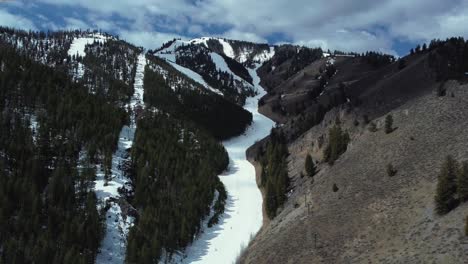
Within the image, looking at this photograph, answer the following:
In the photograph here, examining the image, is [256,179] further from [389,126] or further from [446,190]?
[446,190]

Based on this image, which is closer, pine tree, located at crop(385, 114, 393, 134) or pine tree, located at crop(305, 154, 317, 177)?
pine tree, located at crop(385, 114, 393, 134)

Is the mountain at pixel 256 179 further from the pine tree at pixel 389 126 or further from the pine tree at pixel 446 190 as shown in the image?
the pine tree at pixel 389 126

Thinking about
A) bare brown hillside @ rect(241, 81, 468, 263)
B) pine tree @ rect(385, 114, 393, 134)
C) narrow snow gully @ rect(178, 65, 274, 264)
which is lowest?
narrow snow gully @ rect(178, 65, 274, 264)

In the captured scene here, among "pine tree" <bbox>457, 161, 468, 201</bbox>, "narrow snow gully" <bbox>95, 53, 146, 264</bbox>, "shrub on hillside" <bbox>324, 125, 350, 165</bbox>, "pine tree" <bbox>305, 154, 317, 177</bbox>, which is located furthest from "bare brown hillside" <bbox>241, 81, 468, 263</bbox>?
"narrow snow gully" <bbox>95, 53, 146, 264</bbox>

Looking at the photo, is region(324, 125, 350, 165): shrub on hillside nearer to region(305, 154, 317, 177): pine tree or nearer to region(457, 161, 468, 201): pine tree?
region(305, 154, 317, 177): pine tree

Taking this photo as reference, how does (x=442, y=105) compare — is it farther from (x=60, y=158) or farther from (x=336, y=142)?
(x=60, y=158)
